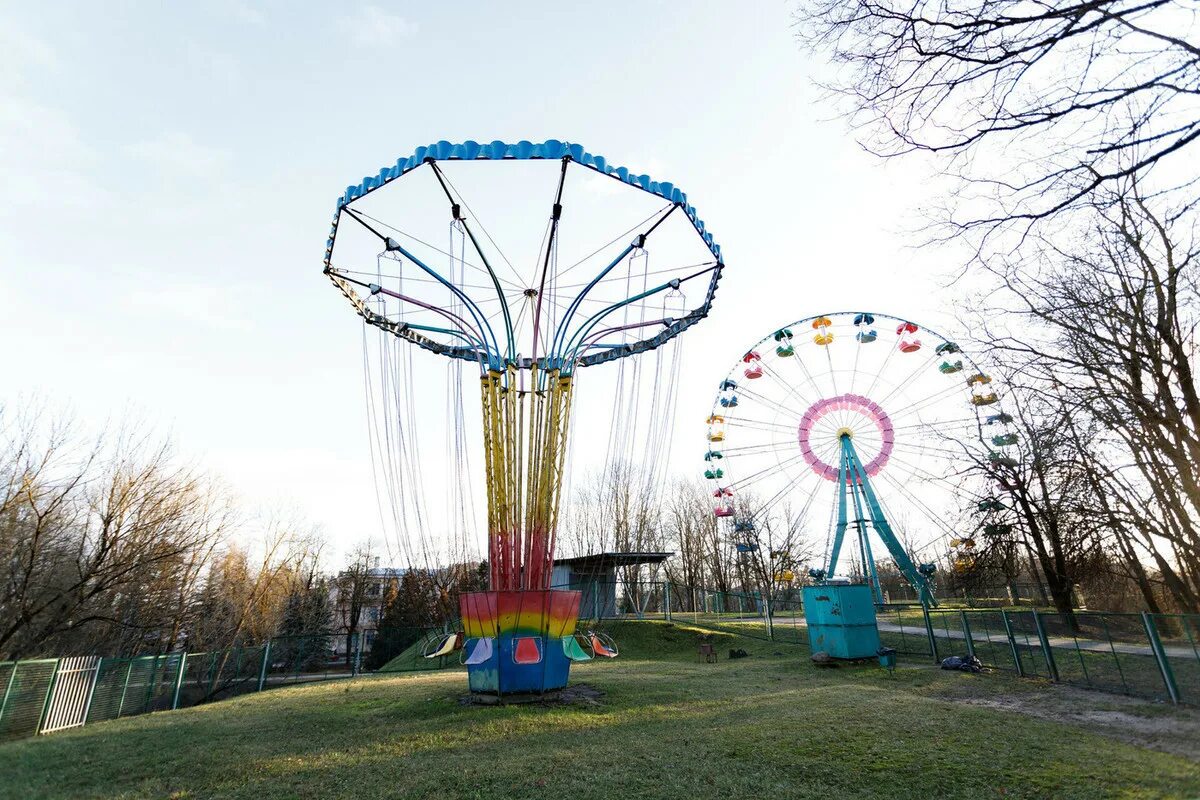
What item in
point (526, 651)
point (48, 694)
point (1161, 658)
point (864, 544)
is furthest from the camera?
point (864, 544)

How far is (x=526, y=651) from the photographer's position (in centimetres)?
1062

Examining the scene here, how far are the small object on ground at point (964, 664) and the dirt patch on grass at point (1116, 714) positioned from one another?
219cm

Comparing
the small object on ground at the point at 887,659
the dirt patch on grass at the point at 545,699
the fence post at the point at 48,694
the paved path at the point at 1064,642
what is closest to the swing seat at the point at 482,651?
the dirt patch on grass at the point at 545,699

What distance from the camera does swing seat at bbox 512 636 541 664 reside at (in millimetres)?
10570

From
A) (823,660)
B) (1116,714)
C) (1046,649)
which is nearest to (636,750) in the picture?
(1116,714)

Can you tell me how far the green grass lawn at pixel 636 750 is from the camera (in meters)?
6.16

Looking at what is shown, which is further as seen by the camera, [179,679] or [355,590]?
[355,590]

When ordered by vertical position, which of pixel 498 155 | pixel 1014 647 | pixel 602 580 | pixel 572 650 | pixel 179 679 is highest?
pixel 498 155

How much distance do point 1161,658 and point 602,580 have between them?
2149cm

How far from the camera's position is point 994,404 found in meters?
23.5

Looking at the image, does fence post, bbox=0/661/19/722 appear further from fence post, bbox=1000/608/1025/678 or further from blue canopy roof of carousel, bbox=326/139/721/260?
fence post, bbox=1000/608/1025/678

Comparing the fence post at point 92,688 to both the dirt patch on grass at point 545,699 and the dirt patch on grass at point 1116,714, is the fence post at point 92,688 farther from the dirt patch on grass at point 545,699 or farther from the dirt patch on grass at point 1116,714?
the dirt patch on grass at point 1116,714

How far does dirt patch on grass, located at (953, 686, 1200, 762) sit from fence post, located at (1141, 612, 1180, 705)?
1.01ft

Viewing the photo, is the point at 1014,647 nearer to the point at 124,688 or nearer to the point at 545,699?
the point at 545,699
